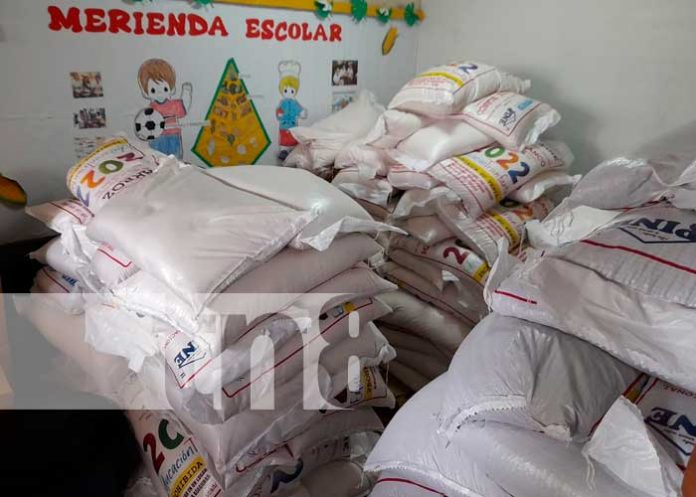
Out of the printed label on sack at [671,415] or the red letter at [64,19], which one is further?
the red letter at [64,19]

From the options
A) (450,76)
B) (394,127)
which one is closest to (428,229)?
(394,127)

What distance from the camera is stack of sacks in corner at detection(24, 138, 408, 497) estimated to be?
41.1 inches

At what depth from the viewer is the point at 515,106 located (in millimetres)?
1748

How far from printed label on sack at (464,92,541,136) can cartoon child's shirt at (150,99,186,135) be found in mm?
955

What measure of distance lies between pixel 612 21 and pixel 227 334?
1693 mm

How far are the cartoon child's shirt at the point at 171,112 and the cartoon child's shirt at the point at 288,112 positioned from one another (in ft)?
1.31

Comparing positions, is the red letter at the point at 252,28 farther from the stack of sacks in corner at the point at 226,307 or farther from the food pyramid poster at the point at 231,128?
the stack of sacks in corner at the point at 226,307

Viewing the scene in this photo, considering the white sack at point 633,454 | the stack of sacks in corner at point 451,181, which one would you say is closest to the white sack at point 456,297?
the stack of sacks in corner at point 451,181

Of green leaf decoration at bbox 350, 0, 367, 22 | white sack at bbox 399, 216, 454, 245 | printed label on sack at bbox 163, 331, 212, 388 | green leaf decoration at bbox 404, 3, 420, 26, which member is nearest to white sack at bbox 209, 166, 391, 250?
printed label on sack at bbox 163, 331, 212, 388

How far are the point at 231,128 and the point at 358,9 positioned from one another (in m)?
0.72

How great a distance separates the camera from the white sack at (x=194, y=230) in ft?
3.27

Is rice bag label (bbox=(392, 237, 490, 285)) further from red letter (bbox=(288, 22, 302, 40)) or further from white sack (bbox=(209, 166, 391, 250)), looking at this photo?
red letter (bbox=(288, 22, 302, 40))

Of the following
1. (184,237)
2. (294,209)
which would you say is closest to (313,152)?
(294,209)

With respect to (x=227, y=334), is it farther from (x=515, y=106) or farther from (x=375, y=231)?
(x=515, y=106)
